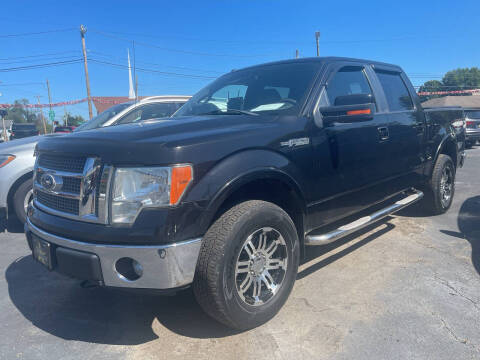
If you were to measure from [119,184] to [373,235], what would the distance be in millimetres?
3288

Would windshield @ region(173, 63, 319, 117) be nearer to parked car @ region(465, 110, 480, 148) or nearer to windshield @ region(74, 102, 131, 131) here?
windshield @ region(74, 102, 131, 131)

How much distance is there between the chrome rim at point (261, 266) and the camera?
7.86ft

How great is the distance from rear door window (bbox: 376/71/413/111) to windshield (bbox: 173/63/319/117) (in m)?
1.15

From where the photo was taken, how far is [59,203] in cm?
238

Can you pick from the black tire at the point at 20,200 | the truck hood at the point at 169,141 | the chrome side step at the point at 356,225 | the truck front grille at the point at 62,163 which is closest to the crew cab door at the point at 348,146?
the chrome side step at the point at 356,225

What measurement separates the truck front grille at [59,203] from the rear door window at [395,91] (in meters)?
3.19

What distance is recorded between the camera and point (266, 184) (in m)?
2.59

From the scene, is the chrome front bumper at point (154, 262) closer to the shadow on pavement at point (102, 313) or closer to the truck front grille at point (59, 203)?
the shadow on pavement at point (102, 313)

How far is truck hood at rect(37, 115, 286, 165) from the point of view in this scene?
2070 millimetres

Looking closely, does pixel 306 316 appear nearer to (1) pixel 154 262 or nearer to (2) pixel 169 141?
(1) pixel 154 262

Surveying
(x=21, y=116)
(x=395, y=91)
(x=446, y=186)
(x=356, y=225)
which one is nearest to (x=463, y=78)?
(x=446, y=186)

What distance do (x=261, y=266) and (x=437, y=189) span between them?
3413 mm

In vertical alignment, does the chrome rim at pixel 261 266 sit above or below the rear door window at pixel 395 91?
below

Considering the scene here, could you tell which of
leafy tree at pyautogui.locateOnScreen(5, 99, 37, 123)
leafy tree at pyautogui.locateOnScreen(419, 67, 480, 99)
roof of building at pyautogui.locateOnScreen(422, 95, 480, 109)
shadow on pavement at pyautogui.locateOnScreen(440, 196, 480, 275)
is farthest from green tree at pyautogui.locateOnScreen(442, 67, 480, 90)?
leafy tree at pyautogui.locateOnScreen(5, 99, 37, 123)
